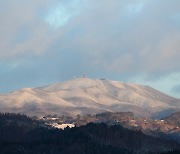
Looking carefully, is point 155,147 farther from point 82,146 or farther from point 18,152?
point 18,152

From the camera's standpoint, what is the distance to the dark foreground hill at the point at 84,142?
15700 centimetres

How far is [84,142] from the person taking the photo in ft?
543

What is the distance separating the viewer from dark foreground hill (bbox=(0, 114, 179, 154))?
157 m

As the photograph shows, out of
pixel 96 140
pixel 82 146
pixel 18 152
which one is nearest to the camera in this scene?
pixel 18 152

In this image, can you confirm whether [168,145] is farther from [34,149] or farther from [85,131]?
[34,149]

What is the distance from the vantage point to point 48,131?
195000 mm

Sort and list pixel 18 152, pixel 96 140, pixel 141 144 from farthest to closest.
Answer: pixel 141 144, pixel 96 140, pixel 18 152

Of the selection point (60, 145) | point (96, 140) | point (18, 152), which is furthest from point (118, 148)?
point (18, 152)

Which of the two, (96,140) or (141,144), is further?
(141,144)

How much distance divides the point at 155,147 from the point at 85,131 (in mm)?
21662

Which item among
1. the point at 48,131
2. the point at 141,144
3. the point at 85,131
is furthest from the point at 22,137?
the point at 141,144

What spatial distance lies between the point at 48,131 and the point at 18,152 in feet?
148

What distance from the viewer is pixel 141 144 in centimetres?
18588

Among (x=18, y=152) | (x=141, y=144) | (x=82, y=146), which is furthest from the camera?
(x=141, y=144)
